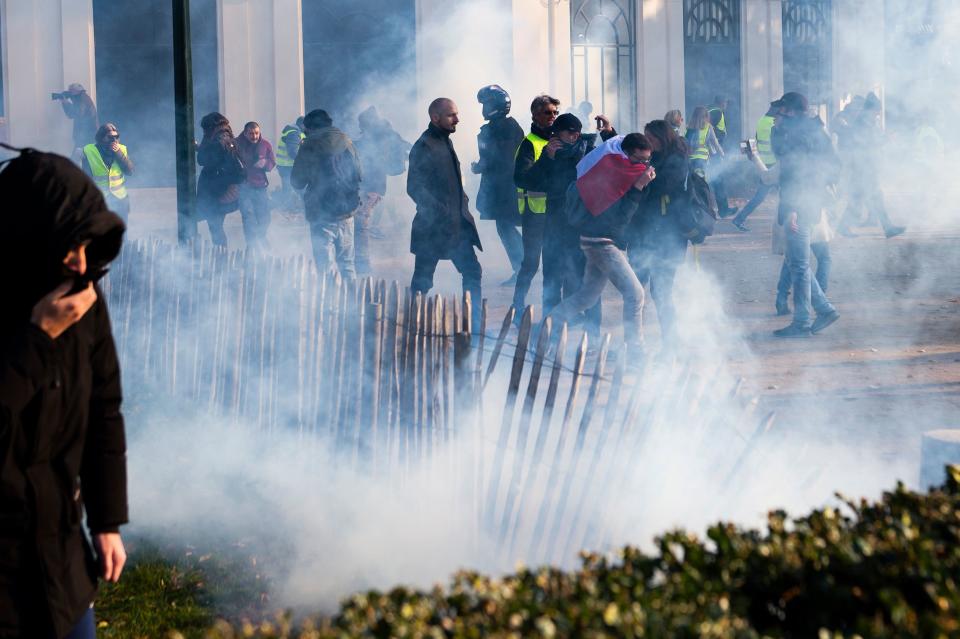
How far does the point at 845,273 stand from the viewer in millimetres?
12633

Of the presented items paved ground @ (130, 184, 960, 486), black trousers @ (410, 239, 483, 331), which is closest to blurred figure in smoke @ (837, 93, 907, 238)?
paved ground @ (130, 184, 960, 486)

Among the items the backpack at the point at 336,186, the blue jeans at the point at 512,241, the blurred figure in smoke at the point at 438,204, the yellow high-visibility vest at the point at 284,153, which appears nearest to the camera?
the blurred figure in smoke at the point at 438,204

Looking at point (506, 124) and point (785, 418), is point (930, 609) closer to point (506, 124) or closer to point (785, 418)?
point (785, 418)

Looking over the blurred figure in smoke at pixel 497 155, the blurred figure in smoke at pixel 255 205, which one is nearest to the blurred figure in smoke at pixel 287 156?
the blurred figure in smoke at pixel 255 205

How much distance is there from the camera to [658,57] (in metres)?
22.0

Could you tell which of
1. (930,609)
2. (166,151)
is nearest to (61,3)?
(166,151)

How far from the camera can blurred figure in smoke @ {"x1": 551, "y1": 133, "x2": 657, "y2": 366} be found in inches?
316

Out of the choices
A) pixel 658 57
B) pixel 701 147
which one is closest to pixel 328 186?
pixel 701 147

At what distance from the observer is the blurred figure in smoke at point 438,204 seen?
362 inches

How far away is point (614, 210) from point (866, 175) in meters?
8.40

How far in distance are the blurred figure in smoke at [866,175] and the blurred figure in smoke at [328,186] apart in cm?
700

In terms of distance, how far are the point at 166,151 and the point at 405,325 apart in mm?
16427

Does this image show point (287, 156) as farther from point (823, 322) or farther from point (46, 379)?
point (46, 379)

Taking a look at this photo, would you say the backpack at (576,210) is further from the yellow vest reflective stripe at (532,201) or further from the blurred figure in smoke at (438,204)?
the yellow vest reflective stripe at (532,201)
